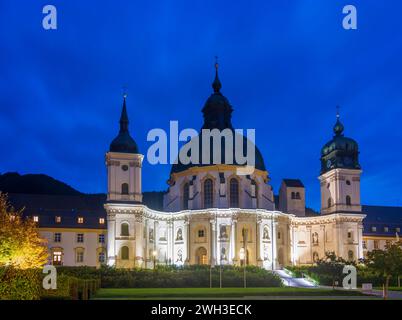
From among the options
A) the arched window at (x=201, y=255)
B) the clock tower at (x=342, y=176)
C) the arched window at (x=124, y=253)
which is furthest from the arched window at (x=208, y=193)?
the clock tower at (x=342, y=176)

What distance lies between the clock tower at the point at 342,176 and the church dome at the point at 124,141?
113ft

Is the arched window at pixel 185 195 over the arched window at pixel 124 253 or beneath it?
over

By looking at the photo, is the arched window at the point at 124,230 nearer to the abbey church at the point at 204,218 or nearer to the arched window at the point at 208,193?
the abbey church at the point at 204,218

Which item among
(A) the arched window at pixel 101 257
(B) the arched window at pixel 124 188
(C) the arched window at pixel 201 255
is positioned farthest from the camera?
(A) the arched window at pixel 101 257

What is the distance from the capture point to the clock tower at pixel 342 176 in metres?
107

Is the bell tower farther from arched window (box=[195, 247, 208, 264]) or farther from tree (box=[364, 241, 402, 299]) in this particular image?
tree (box=[364, 241, 402, 299])

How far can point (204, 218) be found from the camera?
324ft

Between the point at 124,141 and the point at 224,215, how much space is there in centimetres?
1919

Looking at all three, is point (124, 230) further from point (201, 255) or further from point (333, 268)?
point (333, 268)

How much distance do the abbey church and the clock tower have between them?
0.56ft

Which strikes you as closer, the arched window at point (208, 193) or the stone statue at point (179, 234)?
the arched window at point (208, 193)

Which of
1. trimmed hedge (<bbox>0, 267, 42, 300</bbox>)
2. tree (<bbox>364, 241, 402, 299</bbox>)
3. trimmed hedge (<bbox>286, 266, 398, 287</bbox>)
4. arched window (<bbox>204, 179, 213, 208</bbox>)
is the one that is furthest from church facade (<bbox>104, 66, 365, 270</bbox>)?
trimmed hedge (<bbox>0, 267, 42, 300</bbox>)
